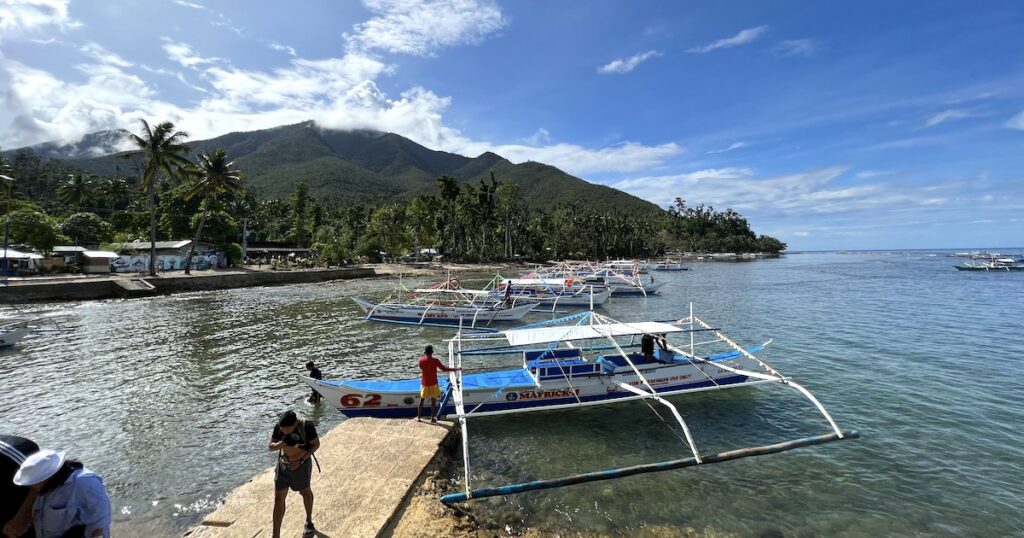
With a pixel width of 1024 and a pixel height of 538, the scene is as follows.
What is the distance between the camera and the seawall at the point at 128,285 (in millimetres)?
38094

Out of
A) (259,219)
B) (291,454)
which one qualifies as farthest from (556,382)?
(259,219)

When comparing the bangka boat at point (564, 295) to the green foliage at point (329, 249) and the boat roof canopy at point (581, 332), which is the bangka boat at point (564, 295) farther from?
the green foliage at point (329, 249)

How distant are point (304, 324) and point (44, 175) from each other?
5754 inches

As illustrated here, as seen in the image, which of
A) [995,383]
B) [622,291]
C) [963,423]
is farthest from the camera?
[622,291]

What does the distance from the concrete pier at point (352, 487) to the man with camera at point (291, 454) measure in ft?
3.02

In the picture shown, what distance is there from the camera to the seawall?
125 feet

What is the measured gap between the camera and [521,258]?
121 m

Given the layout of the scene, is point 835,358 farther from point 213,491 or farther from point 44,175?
point 44,175

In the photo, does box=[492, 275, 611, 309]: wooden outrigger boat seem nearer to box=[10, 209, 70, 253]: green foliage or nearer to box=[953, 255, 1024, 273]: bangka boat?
box=[10, 209, 70, 253]: green foliage

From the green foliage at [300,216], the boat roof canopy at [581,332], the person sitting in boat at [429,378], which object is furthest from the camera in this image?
the green foliage at [300,216]

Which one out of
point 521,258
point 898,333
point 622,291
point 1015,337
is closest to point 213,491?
point 898,333

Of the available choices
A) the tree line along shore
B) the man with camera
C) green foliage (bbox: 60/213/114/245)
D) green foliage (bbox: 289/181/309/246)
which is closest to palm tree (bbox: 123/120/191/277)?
the tree line along shore

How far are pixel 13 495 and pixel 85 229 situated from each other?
89.8m

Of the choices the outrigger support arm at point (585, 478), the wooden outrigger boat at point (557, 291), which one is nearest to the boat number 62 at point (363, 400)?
the outrigger support arm at point (585, 478)
